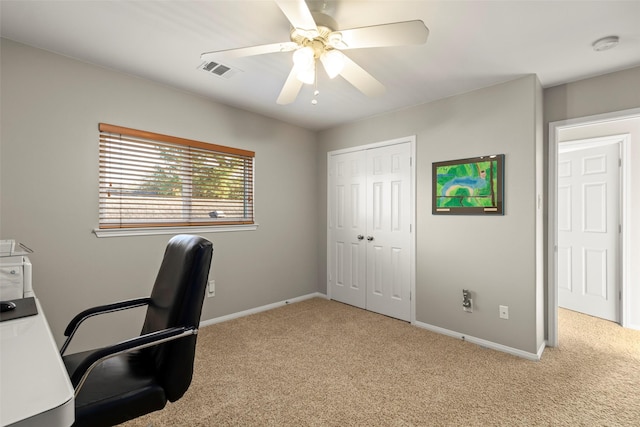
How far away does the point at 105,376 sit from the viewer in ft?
4.37

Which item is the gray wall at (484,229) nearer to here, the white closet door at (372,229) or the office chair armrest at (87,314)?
the white closet door at (372,229)

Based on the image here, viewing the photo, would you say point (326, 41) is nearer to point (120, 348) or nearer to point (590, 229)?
point (120, 348)

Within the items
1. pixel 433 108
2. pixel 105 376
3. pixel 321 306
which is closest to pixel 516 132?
pixel 433 108

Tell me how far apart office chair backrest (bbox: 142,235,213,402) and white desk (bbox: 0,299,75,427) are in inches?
17.1

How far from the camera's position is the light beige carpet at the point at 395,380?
1.83 meters

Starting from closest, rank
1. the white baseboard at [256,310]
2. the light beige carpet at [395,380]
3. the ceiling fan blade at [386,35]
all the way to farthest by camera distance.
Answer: the ceiling fan blade at [386,35] → the light beige carpet at [395,380] → the white baseboard at [256,310]

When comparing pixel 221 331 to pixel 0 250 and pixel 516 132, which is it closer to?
pixel 0 250

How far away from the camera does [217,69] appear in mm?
2543

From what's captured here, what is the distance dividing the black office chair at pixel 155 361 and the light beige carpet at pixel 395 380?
58cm

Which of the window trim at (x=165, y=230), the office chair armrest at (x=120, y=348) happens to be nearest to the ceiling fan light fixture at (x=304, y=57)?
the office chair armrest at (x=120, y=348)

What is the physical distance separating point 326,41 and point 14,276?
80.0 inches

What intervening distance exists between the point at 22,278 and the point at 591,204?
16.7 feet

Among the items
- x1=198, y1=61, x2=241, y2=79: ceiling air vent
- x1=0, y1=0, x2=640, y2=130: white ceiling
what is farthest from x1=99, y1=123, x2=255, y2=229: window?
x1=198, y1=61, x2=241, y2=79: ceiling air vent

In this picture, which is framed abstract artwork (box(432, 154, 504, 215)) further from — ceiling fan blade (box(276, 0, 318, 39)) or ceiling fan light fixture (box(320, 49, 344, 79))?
ceiling fan blade (box(276, 0, 318, 39))
